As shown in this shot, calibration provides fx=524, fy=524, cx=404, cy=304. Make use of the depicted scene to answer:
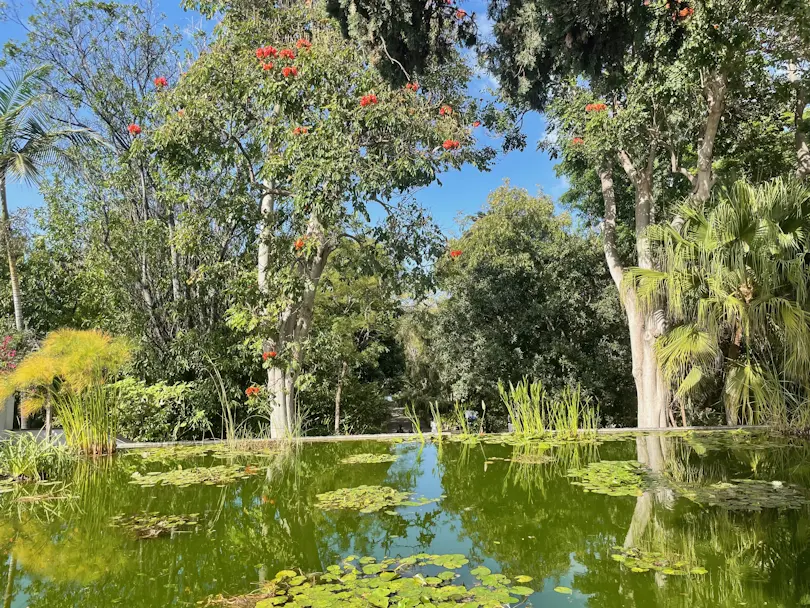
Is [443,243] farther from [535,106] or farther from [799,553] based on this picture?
[799,553]

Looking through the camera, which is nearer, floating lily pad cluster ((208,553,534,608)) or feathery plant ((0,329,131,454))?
floating lily pad cluster ((208,553,534,608))

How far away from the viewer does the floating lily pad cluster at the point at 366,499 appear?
291 cm

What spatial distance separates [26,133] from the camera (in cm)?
689

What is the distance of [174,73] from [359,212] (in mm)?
4406

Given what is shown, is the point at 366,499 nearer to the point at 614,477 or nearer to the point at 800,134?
the point at 614,477

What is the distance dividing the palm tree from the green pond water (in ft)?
16.0

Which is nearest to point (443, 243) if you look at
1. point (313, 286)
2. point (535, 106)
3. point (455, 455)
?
point (313, 286)

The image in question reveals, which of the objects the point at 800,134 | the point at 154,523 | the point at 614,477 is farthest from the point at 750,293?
the point at 154,523

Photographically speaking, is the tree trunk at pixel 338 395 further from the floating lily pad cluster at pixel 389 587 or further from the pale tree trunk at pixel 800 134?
the pale tree trunk at pixel 800 134

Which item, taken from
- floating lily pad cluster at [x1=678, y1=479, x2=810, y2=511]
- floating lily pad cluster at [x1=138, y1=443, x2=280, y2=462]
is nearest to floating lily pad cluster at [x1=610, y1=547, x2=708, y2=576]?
floating lily pad cluster at [x1=678, y1=479, x2=810, y2=511]

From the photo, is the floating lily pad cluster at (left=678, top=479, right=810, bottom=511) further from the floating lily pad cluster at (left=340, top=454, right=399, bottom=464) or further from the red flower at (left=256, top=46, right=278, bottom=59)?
the red flower at (left=256, top=46, right=278, bottom=59)

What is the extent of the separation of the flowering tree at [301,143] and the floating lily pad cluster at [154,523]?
8.95 ft

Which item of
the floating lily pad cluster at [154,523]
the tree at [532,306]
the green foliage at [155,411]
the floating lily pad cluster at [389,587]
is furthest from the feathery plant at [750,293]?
the green foliage at [155,411]

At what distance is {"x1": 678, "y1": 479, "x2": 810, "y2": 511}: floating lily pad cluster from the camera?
108 inches
